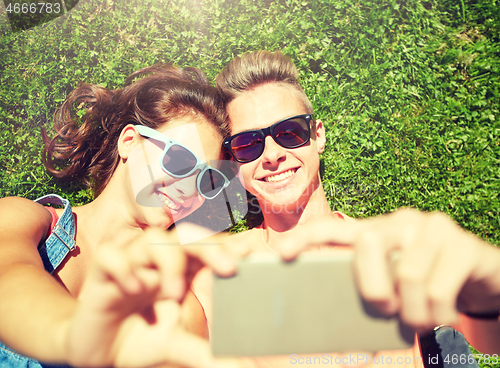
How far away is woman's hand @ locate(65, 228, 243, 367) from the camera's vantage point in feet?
2.88

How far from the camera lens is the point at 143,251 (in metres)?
0.89

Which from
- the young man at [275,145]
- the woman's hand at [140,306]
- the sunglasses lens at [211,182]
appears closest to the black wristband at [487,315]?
the young man at [275,145]

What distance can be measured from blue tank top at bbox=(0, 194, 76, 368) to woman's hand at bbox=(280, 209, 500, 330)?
2.46 metres

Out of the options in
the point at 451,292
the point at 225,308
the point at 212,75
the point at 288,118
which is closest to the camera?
the point at 451,292

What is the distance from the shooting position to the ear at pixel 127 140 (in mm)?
2719

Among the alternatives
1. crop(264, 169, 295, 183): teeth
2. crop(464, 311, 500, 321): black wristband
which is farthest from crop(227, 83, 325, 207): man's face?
crop(464, 311, 500, 321): black wristband

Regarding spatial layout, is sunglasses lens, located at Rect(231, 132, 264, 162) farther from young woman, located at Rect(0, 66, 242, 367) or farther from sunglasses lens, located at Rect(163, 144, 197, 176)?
sunglasses lens, located at Rect(163, 144, 197, 176)

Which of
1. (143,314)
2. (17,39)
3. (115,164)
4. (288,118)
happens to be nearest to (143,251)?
(143,314)

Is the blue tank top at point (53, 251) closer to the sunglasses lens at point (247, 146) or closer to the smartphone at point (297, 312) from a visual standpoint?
the sunglasses lens at point (247, 146)

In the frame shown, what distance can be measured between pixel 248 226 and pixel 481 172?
2.97 meters

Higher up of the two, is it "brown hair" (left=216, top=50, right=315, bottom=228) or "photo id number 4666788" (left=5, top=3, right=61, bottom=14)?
"photo id number 4666788" (left=5, top=3, right=61, bottom=14)

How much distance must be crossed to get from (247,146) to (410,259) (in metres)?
1.92

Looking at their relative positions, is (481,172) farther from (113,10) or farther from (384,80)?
(113,10)

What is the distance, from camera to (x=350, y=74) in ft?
11.7
